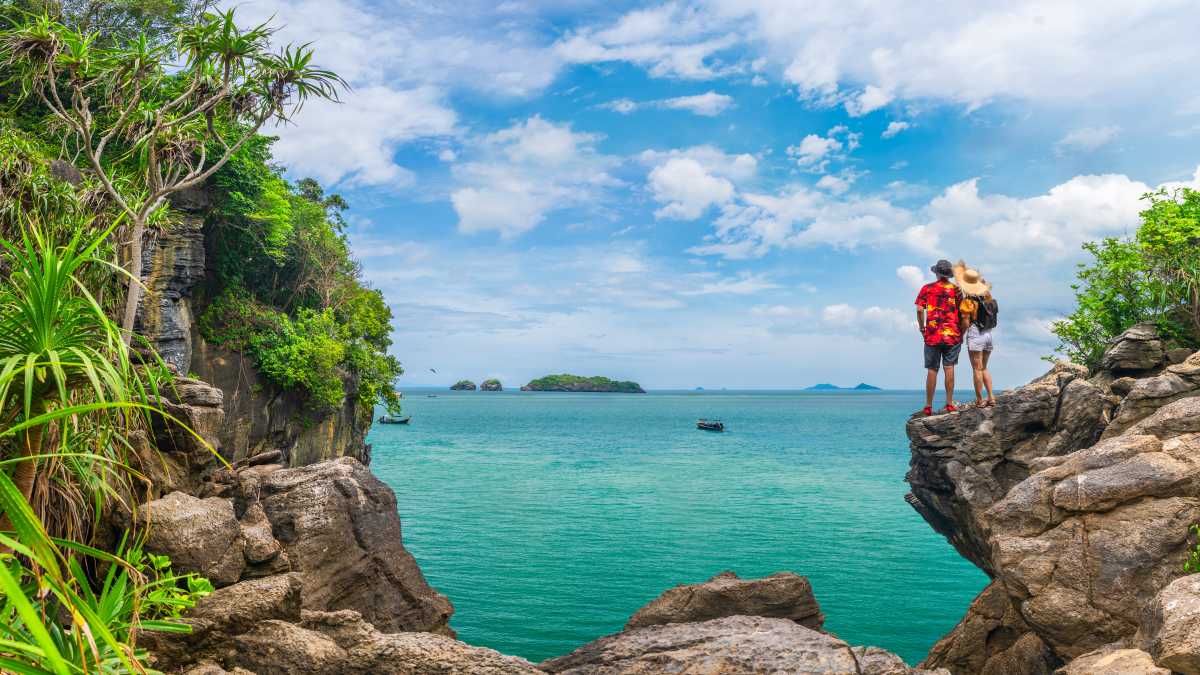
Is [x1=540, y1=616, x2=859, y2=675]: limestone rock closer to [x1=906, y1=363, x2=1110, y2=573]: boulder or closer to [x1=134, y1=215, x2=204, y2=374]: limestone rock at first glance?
[x1=906, y1=363, x2=1110, y2=573]: boulder

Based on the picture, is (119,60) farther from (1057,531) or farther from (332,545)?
(1057,531)

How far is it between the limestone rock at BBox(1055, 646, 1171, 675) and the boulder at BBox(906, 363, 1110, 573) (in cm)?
455

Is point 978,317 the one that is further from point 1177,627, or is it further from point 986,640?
point 1177,627

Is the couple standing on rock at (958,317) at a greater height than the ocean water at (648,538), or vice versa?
the couple standing on rock at (958,317)

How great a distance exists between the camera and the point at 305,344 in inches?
1005

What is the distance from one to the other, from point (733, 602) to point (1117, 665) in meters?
5.54

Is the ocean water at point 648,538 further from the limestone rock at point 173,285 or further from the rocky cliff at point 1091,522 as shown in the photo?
the limestone rock at point 173,285

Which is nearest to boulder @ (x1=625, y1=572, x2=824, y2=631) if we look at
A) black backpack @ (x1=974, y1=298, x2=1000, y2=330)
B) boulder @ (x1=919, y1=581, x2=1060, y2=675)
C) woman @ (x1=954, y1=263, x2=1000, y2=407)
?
boulder @ (x1=919, y1=581, x2=1060, y2=675)

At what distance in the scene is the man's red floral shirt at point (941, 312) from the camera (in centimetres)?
1118

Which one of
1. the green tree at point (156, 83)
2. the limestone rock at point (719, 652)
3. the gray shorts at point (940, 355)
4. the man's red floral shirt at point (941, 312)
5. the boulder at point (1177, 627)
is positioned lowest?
the limestone rock at point (719, 652)

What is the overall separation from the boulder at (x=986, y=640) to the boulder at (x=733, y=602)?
1992 millimetres

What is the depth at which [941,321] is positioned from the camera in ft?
36.7

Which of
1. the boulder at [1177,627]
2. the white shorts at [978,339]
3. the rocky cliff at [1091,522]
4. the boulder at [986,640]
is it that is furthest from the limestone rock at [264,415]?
the boulder at [1177,627]

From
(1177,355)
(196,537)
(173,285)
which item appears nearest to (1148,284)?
(1177,355)
